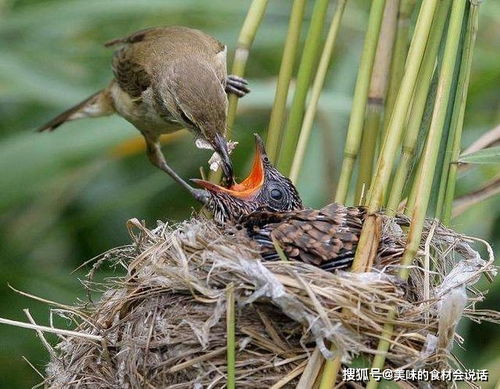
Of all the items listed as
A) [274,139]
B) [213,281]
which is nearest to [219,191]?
[274,139]

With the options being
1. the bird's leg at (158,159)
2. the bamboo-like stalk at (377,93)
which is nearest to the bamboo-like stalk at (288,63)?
the bamboo-like stalk at (377,93)

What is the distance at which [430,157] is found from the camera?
8.05ft

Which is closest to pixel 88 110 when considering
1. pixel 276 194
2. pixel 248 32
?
pixel 276 194

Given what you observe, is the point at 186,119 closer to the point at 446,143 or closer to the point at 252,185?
the point at 252,185

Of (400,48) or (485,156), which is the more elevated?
(400,48)

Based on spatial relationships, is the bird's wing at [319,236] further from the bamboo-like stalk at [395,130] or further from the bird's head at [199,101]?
the bird's head at [199,101]

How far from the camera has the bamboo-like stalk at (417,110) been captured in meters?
2.71

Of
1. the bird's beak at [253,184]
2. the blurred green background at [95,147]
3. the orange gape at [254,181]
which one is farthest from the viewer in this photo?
the blurred green background at [95,147]

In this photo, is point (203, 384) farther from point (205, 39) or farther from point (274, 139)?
point (205, 39)

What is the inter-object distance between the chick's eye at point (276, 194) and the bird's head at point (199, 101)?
0.21 metres

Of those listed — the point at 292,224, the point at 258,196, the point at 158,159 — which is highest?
the point at 292,224

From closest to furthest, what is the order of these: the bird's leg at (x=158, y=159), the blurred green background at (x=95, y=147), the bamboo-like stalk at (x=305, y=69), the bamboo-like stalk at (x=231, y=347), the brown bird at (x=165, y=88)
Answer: the bamboo-like stalk at (x=231, y=347) → the bamboo-like stalk at (x=305, y=69) → the brown bird at (x=165, y=88) → the blurred green background at (x=95, y=147) → the bird's leg at (x=158, y=159)

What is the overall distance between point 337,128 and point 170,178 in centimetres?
100

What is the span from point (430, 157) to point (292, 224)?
71 cm
